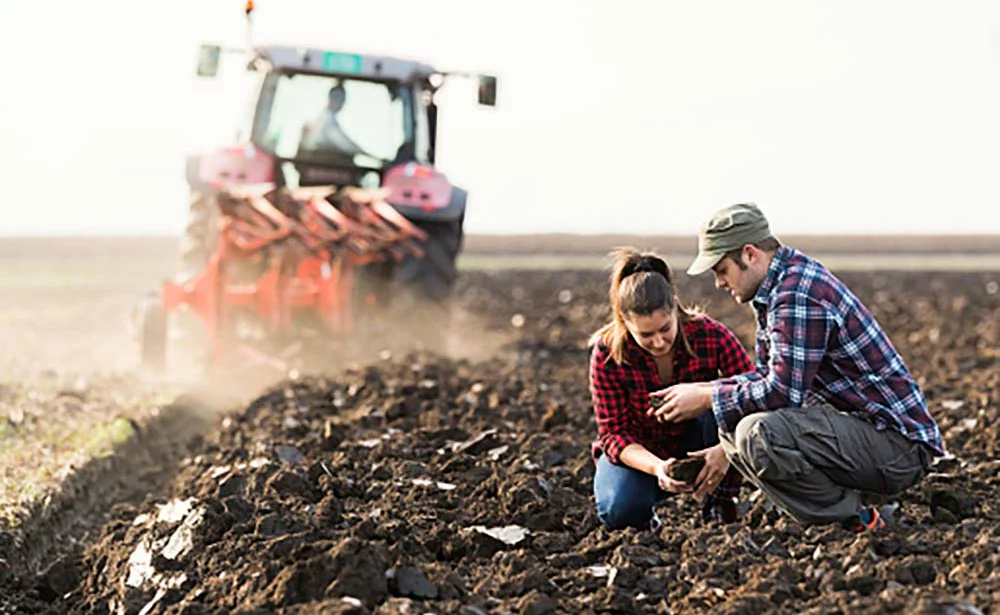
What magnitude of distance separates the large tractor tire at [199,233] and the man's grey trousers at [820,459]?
7.47 metres

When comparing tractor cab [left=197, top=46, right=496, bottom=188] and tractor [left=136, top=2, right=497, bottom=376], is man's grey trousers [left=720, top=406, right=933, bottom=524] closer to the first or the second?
tractor [left=136, top=2, right=497, bottom=376]

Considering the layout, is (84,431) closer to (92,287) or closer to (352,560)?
(352,560)

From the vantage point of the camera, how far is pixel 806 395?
4.88 meters

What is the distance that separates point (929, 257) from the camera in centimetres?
4056

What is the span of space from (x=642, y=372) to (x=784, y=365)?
65 centimetres

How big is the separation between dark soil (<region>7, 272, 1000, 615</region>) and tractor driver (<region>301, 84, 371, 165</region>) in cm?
312

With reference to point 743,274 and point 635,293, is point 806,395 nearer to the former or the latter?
point 743,274

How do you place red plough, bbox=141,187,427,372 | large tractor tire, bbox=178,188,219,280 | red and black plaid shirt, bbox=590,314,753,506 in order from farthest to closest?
large tractor tire, bbox=178,188,219,280, red plough, bbox=141,187,427,372, red and black plaid shirt, bbox=590,314,753,506

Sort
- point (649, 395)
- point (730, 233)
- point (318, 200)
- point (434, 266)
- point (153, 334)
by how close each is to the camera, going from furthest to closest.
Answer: point (434, 266) → point (153, 334) → point (318, 200) → point (649, 395) → point (730, 233)

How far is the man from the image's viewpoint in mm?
4637

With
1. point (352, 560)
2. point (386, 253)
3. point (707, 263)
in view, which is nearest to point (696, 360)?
point (707, 263)

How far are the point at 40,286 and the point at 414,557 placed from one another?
72.7 ft

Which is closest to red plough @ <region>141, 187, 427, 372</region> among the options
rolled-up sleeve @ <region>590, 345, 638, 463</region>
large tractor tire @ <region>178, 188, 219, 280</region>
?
large tractor tire @ <region>178, 188, 219, 280</region>

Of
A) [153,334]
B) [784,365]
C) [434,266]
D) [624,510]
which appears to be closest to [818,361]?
[784,365]
